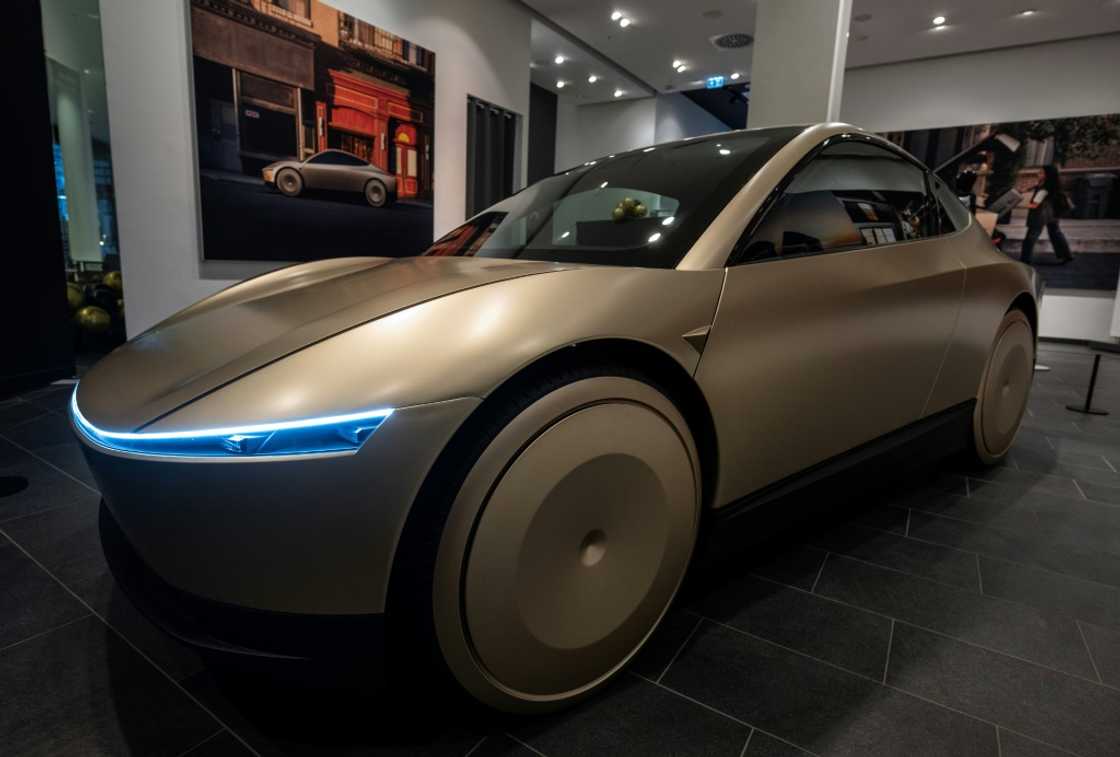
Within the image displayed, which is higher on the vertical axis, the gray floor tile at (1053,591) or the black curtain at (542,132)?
the black curtain at (542,132)

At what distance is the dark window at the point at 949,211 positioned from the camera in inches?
75.4

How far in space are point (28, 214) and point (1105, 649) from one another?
4.38 m

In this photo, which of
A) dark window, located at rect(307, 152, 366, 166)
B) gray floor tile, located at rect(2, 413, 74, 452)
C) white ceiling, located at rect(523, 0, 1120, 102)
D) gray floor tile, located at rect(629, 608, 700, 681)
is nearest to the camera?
gray floor tile, located at rect(629, 608, 700, 681)

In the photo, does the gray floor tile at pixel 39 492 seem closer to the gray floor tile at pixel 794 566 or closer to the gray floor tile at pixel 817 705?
the gray floor tile at pixel 817 705

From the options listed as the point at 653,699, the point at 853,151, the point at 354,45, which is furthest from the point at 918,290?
the point at 354,45

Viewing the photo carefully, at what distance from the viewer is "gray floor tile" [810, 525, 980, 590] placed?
158cm

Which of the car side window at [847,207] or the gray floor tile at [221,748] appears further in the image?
the car side window at [847,207]

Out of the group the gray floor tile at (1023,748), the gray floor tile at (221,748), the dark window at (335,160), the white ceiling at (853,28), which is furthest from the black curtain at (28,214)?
the white ceiling at (853,28)

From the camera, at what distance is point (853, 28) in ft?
24.3

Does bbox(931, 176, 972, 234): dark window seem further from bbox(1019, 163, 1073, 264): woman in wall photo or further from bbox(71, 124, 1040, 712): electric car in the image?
bbox(1019, 163, 1073, 264): woman in wall photo

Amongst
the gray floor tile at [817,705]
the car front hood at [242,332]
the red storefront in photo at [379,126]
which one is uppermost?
the red storefront in photo at [379,126]

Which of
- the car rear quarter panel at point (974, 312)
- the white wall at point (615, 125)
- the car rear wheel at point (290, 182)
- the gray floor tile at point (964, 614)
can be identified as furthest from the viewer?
the white wall at point (615, 125)

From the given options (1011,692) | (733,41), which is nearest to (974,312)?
(1011,692)

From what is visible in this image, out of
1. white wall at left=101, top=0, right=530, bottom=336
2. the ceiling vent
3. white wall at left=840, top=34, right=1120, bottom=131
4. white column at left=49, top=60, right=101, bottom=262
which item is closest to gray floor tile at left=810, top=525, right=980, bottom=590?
white wall at left=101, top=0, right=530, bottom=336
